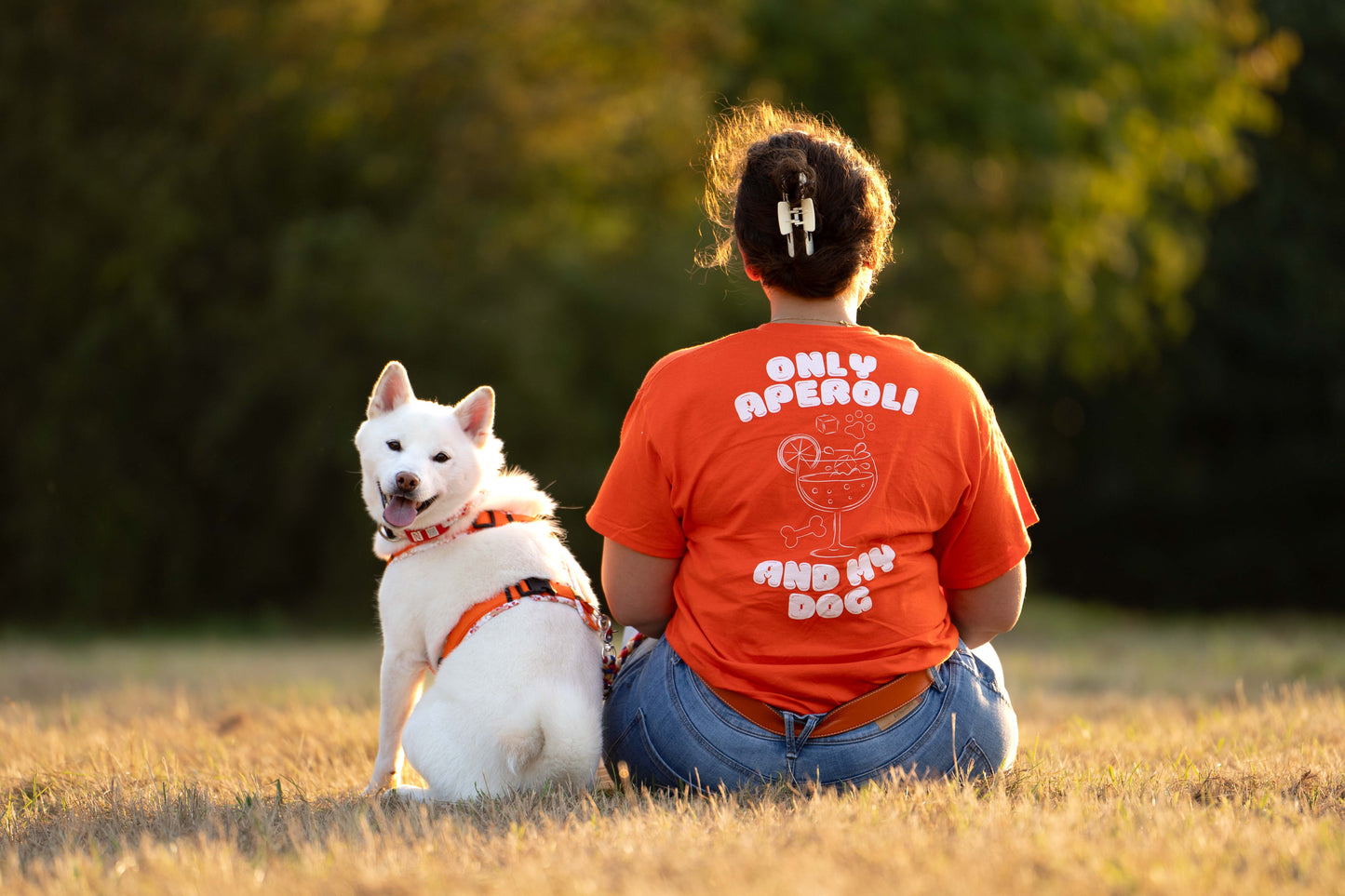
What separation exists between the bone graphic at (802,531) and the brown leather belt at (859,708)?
349 millimetres

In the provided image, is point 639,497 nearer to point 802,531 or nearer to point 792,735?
point 802,531

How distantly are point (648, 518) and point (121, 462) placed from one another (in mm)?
8776

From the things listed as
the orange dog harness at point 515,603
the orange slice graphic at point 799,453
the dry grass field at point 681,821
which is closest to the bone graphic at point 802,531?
the orange slice graphic at point 799,453

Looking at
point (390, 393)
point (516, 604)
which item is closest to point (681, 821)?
point (516, 604)

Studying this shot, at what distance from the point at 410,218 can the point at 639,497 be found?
27.6 ft

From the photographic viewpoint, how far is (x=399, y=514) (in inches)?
117

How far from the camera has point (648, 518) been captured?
8.28ft

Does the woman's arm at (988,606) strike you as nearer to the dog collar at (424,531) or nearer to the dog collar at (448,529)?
the dog collar at (448,529)

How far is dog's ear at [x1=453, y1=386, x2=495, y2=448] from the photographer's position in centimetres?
321

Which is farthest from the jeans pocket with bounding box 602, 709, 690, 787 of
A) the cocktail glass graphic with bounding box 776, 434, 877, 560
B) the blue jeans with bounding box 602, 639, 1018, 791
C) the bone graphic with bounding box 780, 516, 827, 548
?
the cocktail glass graphic with bounding box 776, 434, 877, 560

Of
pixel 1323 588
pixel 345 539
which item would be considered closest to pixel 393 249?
pixel 345 539

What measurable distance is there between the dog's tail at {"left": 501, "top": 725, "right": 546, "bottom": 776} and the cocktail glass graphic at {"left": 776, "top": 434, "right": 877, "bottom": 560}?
31.5 inches

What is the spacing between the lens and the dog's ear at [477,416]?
126 inches

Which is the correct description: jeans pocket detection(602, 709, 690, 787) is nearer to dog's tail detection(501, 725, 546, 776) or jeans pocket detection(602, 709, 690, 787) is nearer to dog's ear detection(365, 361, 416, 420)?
dog's tail detection(501, 725, 546, 776)
